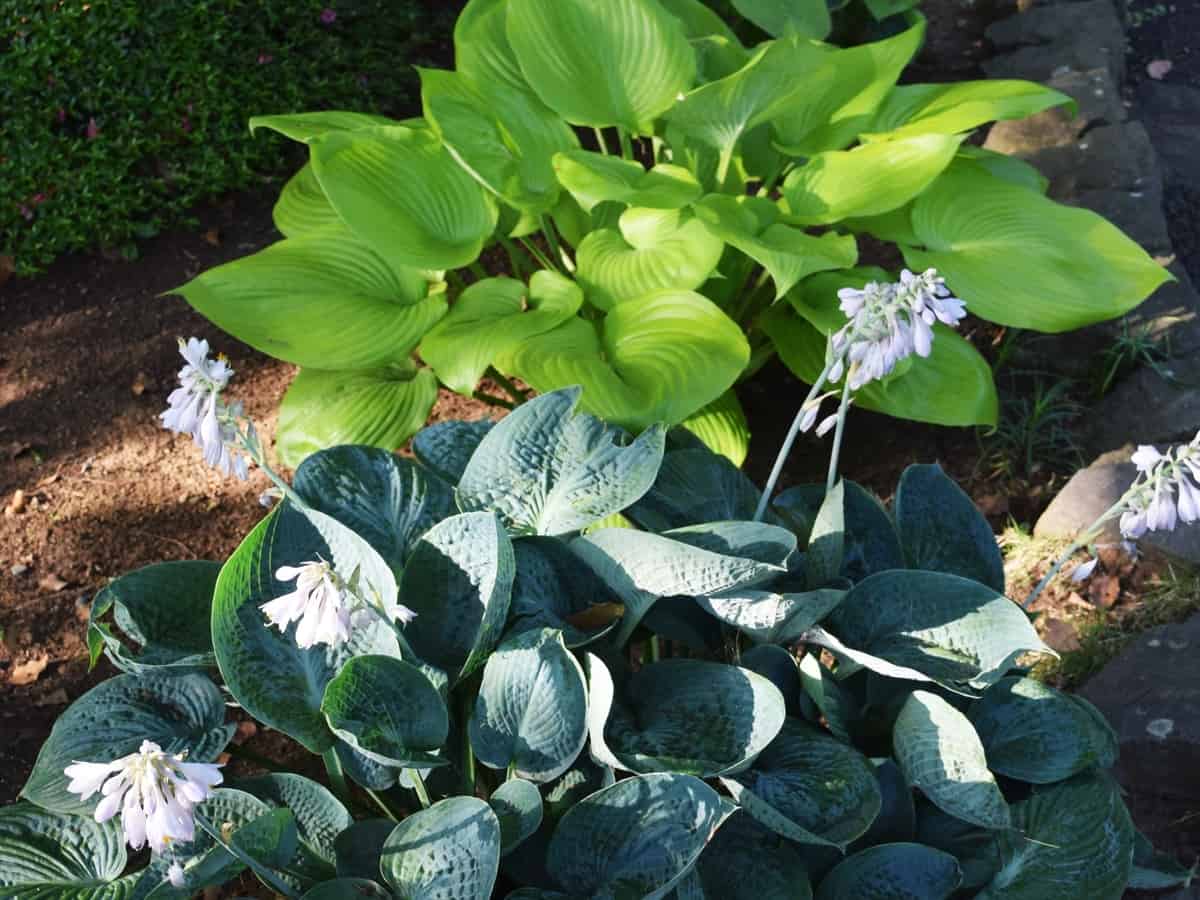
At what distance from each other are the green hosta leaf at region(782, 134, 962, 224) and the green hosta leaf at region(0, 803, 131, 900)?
1.90m

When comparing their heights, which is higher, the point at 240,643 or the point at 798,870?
the point at 240,643

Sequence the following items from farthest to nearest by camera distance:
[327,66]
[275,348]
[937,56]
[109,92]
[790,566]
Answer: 1. [937,56]
2. [327,66]
3. [109,92]
4. [275,348]
5. [790,566]

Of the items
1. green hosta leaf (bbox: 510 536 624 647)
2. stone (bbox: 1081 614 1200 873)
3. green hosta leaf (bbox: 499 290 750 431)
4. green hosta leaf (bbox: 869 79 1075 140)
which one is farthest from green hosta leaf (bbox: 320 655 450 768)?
green hosta leaf (bbox: 869 79 1075 140)

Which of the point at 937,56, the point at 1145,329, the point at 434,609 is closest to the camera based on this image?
the point at 434,609

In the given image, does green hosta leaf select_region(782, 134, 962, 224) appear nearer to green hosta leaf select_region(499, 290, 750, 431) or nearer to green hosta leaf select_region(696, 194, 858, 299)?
green hosta leaf select_region(696, 194, 858, 299)

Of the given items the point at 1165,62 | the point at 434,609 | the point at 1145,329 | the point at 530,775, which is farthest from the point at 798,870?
the point at 1165,62

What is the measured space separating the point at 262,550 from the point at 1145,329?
250cm

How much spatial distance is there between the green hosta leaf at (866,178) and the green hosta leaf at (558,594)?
4.24 ft

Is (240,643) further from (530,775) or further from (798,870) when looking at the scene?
(798,870)

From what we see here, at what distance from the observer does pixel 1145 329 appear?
3230 mm

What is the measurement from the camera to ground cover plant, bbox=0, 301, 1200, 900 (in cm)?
148

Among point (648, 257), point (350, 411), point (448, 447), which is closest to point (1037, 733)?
point (448, 447)

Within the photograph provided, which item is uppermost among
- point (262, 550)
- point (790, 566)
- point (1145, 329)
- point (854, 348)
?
point (854, 348)

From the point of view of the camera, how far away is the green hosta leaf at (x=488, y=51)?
301cm
